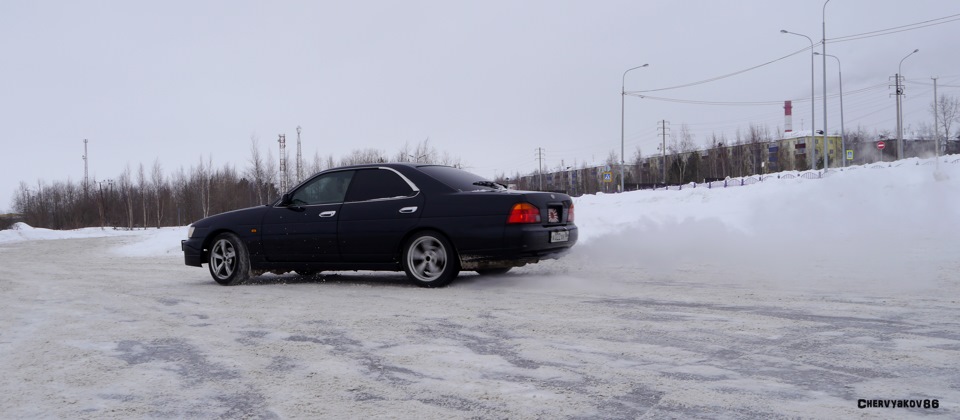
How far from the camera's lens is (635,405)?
9.92ft

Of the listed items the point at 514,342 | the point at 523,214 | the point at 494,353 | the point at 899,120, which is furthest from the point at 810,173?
the point at 494,353

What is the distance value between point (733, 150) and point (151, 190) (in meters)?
83.4

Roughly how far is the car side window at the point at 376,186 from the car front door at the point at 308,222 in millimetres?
158

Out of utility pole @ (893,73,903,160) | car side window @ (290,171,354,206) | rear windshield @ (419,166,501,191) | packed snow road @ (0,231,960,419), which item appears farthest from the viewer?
utility pole @ (893,73,903,160)

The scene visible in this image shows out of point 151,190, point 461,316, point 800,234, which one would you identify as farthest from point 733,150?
point 461,316

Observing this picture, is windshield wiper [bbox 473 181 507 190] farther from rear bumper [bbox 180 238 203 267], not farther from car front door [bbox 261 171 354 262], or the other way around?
rear bumper [bbox 180 238 203 267]

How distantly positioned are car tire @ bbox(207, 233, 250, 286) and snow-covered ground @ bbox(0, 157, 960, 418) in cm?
25

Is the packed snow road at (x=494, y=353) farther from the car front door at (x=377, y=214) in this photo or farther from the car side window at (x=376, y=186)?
the car side window at (x=376, y=186)

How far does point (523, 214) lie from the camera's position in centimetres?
731

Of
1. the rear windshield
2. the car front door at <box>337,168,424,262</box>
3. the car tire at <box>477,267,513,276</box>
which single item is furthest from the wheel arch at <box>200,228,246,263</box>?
the car tire at <box>477,267,513,276</box>

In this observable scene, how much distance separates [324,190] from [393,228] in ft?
4.42

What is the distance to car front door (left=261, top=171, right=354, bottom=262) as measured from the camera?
27.0 ft

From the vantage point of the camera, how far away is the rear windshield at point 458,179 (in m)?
7.89

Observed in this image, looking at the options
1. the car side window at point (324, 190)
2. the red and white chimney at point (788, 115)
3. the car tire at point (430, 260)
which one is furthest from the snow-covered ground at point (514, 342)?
the red and white chimney at point (788, 115)
